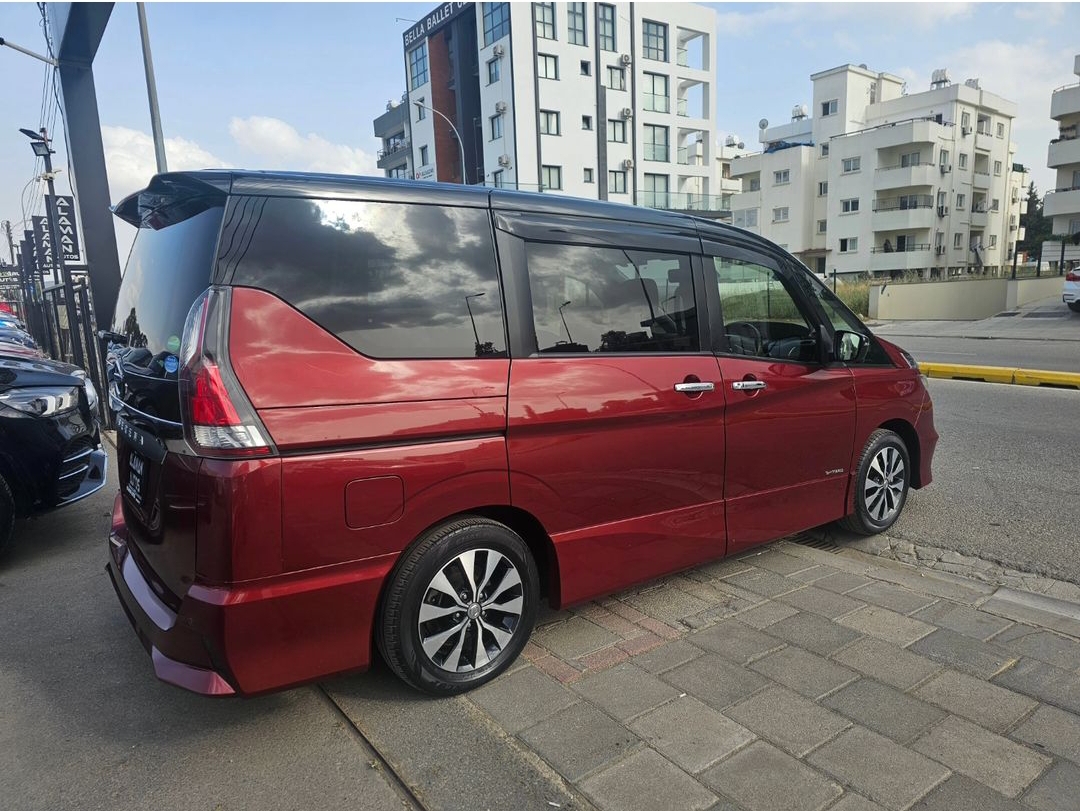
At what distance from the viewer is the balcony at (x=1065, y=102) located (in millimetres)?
37344

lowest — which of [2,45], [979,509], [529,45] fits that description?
[979,509]

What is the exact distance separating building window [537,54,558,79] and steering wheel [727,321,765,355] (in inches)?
1750

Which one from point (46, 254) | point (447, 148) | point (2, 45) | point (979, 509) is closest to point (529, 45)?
point (447, 148)

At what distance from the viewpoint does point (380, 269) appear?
8.55 feet

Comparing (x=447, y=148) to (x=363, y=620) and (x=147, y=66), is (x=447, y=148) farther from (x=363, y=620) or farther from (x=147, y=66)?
(x=363, y=620)

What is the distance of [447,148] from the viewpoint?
1982 inches

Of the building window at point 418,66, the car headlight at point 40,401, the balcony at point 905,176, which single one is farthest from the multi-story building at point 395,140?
the car headlight at point 40,401

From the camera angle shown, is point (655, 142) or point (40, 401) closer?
point (40, 401)

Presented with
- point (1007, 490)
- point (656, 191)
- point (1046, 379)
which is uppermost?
point (656, 191)

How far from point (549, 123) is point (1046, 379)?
39567mm

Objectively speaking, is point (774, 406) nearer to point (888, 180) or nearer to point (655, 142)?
point (655, 142)

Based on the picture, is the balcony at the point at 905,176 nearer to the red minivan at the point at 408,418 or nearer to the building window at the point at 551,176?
the building window at the point at 551,176

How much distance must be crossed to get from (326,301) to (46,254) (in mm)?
29722

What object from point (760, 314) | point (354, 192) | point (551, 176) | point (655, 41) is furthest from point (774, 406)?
point (655, 41)
